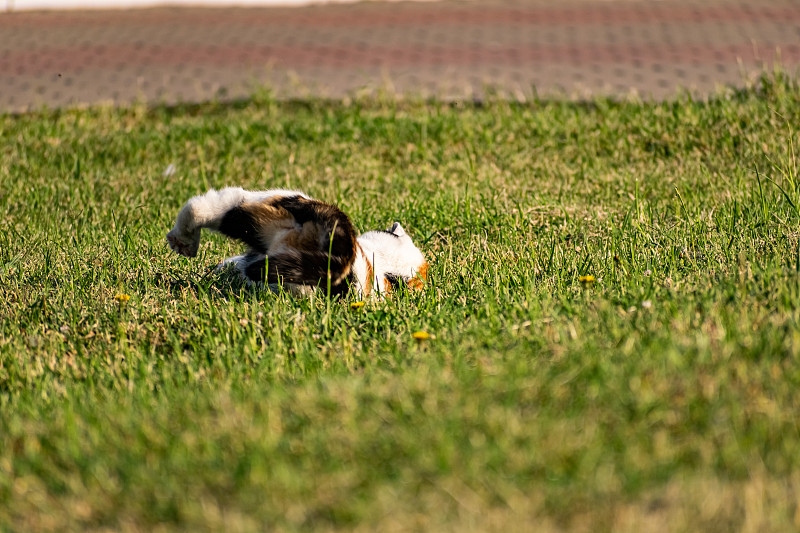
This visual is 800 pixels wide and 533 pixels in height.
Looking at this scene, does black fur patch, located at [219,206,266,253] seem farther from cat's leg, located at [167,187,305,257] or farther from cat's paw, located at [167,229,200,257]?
cat's paw, located at [167,229,200,257]

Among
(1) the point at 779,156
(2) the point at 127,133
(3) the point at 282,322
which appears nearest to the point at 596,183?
(1) the point at 779,156

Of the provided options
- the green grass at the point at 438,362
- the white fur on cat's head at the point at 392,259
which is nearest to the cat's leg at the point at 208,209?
the green grass at the point at 438,362

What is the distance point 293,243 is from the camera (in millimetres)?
3854

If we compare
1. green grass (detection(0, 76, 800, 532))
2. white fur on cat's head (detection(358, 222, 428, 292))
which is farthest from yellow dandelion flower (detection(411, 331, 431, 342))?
white fur on cat's head (detection(358, 222, 428, 292))

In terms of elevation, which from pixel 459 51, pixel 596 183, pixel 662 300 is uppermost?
pixel 662 300

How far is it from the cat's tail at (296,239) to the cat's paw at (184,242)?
7.3 inches

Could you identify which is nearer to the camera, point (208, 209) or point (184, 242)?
point (208, 209)

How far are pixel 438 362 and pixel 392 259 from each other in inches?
54.1

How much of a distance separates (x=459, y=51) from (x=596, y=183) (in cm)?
543

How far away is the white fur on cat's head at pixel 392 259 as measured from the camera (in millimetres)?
4156

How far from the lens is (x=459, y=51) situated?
11.1m

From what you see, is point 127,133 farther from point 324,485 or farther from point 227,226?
point 324,485

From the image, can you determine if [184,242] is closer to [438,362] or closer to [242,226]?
[242,226]

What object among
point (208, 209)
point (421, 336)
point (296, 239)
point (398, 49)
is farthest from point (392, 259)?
point (398, 49)
